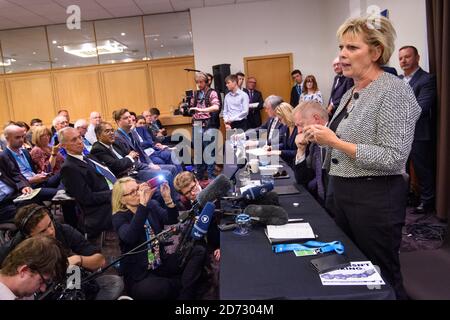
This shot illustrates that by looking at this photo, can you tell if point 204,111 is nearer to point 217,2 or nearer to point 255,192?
point 217,2

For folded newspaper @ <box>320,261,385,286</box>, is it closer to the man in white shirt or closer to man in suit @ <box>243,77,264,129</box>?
the man in white shirt

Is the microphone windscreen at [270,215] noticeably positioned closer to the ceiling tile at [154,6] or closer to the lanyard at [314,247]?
the lanyard at [314,247]

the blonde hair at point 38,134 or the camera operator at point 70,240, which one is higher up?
the blonde hair at point 38,134

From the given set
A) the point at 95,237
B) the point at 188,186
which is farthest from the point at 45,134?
the point at 188,186

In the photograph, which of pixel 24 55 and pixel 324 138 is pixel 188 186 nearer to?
pixel 324 138

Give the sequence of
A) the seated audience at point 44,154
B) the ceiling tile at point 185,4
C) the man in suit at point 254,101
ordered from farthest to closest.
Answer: the man in suit at point 254,101 < the ceiling tile at point 185,4 < the seated audience at point 44,154

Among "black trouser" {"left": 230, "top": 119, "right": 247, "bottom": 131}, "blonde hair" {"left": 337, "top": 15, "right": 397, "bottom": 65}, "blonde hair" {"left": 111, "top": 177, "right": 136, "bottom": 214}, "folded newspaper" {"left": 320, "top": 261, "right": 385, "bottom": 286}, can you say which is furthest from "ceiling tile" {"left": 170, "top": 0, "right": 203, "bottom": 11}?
"folded newspaper" {"left": 320, "top": 261, "right": 385, "bottom": 286}

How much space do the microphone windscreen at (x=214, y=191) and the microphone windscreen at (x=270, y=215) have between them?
6.6 inches

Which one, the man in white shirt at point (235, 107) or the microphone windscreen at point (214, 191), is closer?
the microphone windscreen at point (214, 191)

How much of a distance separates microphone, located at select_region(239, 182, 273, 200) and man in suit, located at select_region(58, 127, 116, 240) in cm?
167

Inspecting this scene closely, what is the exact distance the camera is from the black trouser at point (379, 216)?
131 cm

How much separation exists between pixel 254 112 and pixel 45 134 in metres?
4.06

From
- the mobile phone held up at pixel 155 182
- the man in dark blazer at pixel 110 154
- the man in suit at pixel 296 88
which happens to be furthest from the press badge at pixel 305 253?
the man in suit at pixel 296 88
